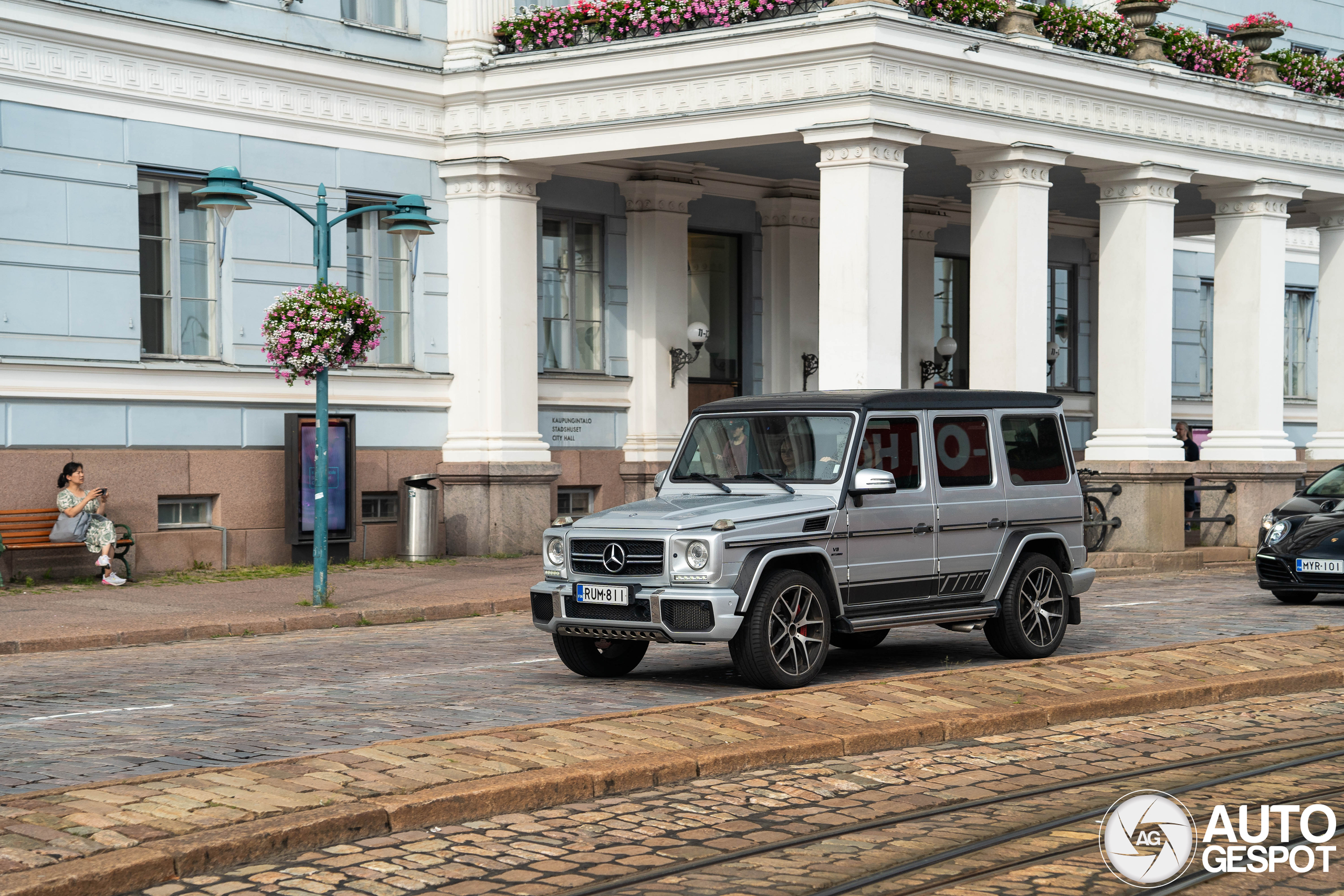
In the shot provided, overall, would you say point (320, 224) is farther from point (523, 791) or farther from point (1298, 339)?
point (1298, 339)

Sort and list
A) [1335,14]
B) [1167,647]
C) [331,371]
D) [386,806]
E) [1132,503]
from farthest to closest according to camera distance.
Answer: [1335,14]
[1132,503]
[331,371]
[1167,647]
[386,806]

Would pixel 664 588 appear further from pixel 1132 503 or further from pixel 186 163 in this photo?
pixel 1132 503

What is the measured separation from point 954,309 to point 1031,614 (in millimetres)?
18249

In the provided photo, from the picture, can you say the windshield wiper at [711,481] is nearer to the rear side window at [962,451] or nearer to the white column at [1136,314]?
the rear side window at [962,451]

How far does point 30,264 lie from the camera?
19.0 m

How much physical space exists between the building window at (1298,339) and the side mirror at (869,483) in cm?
2714

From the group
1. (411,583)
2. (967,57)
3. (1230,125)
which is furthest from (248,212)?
(1230,125)

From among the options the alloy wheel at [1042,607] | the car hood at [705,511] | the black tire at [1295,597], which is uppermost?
the car hood at [705,511]

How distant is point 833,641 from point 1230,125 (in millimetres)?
16176

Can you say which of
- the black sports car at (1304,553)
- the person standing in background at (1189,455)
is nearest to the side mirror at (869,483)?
the black sports car at (1304,553)

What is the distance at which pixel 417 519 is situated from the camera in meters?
22.2

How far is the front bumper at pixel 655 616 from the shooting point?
34.0 ft

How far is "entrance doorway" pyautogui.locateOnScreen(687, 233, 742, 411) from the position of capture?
2625 cm

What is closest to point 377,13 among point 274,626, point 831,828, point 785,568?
point 274,626
